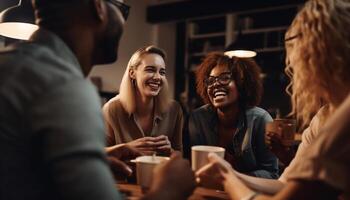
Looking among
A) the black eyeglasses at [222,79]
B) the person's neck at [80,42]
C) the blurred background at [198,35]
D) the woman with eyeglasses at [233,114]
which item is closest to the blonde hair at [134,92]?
the woman with eyeglasses at [233,114]

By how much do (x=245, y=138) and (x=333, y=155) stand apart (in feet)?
4.65

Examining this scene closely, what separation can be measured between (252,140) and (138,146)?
0.87m

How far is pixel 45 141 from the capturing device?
0.68 metres

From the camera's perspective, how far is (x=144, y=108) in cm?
253

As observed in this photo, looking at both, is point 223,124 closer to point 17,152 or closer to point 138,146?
point 138,146

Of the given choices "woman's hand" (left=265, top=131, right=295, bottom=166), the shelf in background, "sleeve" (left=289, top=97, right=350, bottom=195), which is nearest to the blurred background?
the shelf in background

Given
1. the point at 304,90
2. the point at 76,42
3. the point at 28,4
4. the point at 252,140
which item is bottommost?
the point at 252,140

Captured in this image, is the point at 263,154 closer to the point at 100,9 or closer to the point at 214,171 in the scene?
the point at 214,171

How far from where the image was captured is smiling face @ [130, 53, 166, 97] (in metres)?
2.51

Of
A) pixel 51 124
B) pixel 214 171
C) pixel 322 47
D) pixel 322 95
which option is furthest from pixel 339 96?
pixel 51 124

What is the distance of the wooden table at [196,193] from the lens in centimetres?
125

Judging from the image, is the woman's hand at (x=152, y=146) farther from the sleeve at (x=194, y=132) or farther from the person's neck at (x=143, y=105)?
the person's neck at (x=143, y=105)

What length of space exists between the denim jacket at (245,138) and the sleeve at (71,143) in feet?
4.67

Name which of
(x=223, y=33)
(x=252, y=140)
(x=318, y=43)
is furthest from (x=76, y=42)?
(x=223, y=33)
